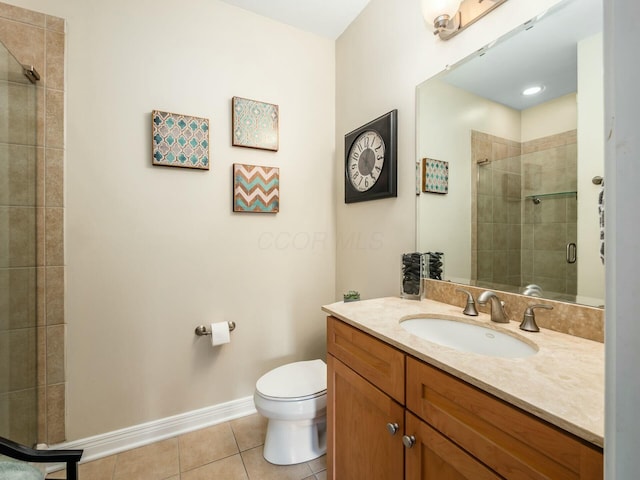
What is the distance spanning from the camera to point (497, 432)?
2.02 feet

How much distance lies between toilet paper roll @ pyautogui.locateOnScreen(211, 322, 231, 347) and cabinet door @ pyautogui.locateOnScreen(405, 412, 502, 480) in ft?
3.89

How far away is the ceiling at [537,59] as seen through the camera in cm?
92

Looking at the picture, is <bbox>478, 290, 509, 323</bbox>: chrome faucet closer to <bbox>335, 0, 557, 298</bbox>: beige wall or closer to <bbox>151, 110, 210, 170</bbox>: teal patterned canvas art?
<bbox>335, 0, 557, 298</bbox>: beige wall

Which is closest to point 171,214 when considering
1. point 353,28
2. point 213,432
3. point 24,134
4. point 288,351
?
point 24,134

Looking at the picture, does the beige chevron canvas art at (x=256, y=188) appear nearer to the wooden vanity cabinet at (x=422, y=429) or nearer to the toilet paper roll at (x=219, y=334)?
the toilet paper roll at (x=219, y=334)

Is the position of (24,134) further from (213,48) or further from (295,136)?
(295,136)

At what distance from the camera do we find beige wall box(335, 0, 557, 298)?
1341mm

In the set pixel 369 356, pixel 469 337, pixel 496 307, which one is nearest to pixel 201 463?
pixel 369 356

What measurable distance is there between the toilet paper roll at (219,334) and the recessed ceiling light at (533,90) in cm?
185

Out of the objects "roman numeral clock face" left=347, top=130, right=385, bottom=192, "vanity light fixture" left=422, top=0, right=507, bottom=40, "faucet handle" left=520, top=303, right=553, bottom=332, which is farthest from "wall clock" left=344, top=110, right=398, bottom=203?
"faucet handle" left=520, top=303, right=553, bottom=332

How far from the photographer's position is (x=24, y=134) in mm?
1332

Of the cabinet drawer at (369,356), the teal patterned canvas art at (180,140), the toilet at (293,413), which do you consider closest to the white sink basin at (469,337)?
the cabinet drawer at (369,356)

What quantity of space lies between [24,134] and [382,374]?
6.22 feet

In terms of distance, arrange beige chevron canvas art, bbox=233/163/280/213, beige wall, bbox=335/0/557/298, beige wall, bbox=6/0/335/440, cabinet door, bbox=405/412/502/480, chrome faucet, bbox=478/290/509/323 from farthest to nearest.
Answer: beige chevron canvas art, bbox=233/163/280/213 → beige wall, bbox=6/0/335/440 → beige wall, bbox=335/0/557/298 → chrome faucet, bbox=478/290/509/323 → cabinet door, bbox=405/412/502/480
